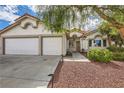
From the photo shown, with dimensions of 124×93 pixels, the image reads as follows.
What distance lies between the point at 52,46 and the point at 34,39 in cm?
199

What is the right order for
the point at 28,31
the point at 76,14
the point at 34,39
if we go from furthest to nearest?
the point at 28,31 → the point at 34,39 → the point at 76,14

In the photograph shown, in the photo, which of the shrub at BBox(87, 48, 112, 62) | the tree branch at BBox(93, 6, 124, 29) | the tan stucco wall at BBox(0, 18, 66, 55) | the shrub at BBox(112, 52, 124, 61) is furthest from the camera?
the tan stucco wall at BBox(0, 18, 66, 55)

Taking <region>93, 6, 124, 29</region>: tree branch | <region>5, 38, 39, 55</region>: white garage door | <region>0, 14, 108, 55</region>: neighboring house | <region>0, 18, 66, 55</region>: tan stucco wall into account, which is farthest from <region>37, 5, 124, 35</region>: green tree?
<region>5, 38, 39, 55</region>: white garage door

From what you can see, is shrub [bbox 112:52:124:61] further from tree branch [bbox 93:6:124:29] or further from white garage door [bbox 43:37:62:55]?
tree branch [bbox 93:6:124:29]

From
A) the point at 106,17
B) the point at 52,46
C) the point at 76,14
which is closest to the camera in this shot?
the point at 106,17

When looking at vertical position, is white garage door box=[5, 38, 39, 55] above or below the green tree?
below

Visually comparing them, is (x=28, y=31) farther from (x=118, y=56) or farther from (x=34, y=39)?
(x=118, y=56)

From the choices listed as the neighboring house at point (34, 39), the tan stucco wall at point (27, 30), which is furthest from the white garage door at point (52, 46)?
the tan stucco wall at point (27, 30)

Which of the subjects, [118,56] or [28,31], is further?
[28,31]

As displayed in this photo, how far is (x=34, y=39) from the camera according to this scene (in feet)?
66.0

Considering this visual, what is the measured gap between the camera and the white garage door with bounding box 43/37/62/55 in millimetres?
19281

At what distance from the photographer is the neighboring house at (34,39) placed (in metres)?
19.4

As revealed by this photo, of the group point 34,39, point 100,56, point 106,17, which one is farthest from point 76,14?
point 34,39
